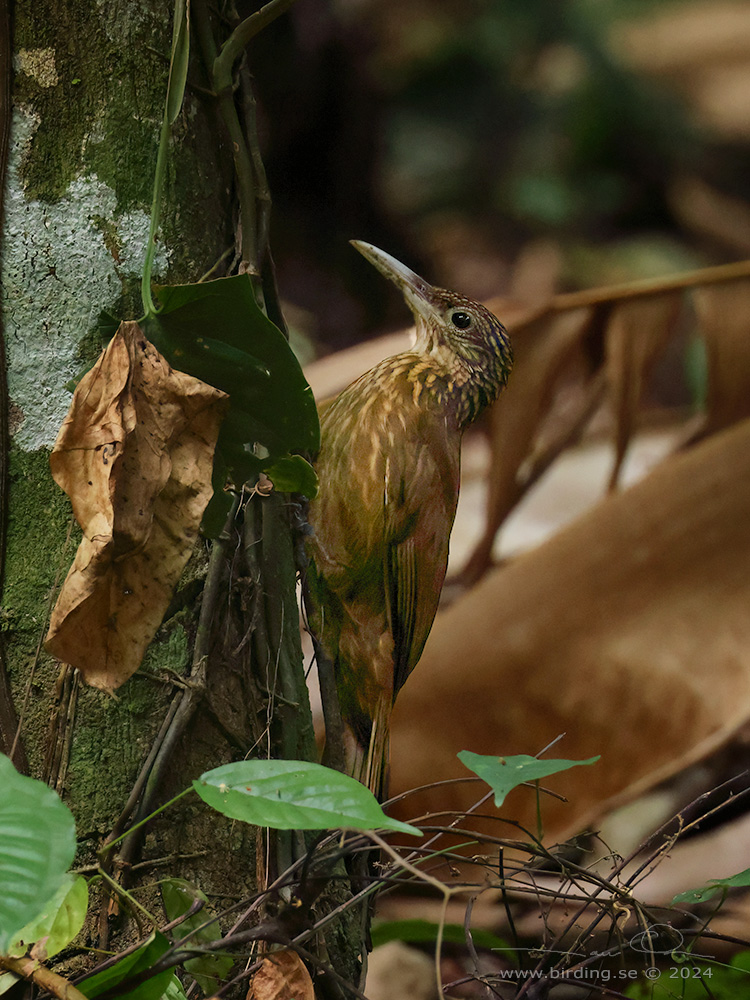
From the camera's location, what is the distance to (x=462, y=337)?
142 cm

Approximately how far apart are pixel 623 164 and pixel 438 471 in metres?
1.41

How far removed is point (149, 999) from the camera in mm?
714

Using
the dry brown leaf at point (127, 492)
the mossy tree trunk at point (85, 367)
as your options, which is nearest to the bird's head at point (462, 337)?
the mossy tree trunk at point (85, 367)

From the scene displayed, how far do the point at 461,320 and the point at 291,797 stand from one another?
0.94 m

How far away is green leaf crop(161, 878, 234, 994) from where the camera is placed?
0.90 meters

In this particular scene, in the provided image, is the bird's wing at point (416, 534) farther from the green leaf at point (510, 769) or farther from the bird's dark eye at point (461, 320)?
the green leaf at point (510, 769)

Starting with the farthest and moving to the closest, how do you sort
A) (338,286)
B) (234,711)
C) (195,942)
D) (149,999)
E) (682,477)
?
(338,286)
(682,477)
(234,711)
(195,942)
(149,999)

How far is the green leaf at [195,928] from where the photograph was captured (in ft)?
2.94

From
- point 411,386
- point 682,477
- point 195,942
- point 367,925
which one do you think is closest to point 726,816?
point 682,477

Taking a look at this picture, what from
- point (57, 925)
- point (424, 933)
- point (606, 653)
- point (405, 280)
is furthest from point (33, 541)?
point (606, 653)

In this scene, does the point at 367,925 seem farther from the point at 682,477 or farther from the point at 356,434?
the point at 682,477

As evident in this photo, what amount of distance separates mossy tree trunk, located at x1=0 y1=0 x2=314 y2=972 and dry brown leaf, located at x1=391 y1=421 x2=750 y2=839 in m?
1.06

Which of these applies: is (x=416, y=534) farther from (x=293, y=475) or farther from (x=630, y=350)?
(x=630, y=350)

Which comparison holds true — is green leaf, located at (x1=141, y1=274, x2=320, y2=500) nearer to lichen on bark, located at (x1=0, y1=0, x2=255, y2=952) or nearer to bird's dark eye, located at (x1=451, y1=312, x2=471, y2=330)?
lichen on bark, located at (x1=0, y1=0, x2=255, y2=952)
